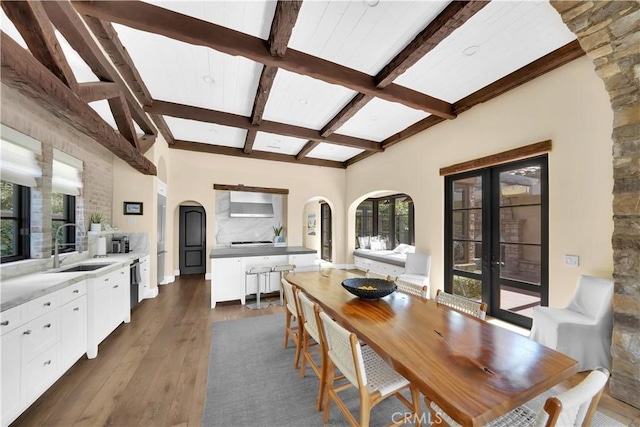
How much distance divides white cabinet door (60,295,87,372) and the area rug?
118 centimetres

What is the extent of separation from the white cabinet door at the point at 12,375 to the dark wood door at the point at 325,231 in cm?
785

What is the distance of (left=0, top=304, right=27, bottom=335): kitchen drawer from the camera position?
153 centimetres

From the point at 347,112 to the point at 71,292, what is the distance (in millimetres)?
4020

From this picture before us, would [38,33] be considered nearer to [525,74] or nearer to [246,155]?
[246,155]

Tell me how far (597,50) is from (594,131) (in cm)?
104

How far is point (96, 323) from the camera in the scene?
2.57 m

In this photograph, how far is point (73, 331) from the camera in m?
2.26

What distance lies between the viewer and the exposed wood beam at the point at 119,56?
233 cm

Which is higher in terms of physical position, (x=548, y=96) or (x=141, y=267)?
(x=548, y=96)

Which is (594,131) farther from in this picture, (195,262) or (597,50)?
(195,262)

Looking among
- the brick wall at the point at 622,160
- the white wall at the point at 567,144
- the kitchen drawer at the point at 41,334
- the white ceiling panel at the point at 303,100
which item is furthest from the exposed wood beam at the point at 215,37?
the kitchen drawer at the point at 41,334

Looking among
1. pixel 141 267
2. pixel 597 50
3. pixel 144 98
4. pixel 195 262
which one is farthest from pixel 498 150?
pixel 195 262

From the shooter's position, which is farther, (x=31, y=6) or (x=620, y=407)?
(x=620, y=407)

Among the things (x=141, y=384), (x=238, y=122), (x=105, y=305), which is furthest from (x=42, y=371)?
(x=238, y=122)
